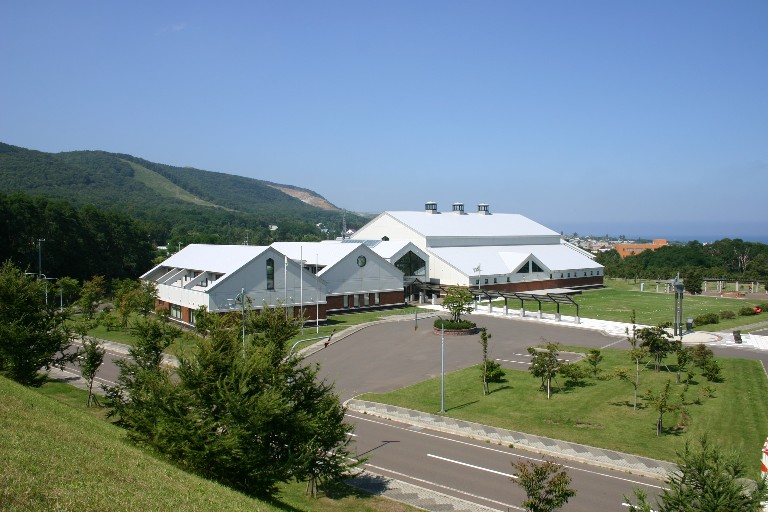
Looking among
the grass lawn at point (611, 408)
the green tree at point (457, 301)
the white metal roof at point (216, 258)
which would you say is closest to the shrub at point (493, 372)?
the grass lawn at point (611, 408)

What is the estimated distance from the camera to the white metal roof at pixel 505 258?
6669 centimetres

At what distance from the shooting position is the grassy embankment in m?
9.57

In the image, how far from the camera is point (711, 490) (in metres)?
12.5

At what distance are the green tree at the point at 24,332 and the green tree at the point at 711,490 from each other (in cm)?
2441

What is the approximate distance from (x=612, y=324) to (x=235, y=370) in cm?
4021

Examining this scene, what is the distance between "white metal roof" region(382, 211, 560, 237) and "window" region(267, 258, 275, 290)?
1010 inches

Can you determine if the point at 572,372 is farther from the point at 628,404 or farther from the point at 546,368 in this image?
the point at 628,404

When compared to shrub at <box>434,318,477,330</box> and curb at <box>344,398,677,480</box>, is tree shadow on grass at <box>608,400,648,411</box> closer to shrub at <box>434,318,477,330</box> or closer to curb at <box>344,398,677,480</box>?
curb at <box>344,398,677,480</box>

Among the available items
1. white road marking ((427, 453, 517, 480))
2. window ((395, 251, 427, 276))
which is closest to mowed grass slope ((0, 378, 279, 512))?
white road marking ((427, 453, 517, 480))

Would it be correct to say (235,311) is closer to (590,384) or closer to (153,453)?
(590,384)

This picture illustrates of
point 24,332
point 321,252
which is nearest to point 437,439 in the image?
point 24,332

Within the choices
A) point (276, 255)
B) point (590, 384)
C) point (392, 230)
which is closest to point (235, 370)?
point (590, 384)

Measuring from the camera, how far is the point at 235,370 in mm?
16266

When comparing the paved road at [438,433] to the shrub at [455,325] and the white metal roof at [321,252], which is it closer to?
the shrub at [455,325]
